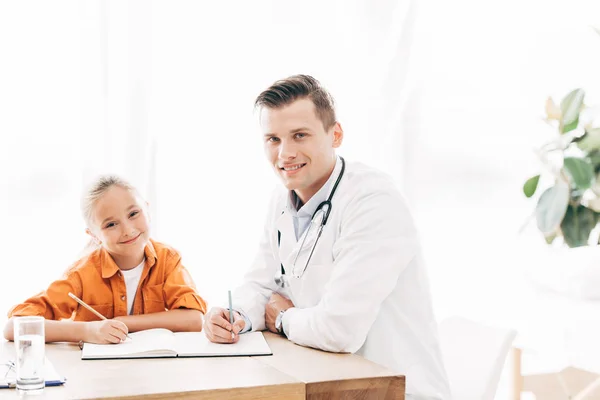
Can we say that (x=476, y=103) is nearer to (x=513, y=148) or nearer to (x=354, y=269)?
(x=513, y=148)

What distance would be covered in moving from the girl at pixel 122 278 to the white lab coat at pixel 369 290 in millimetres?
224

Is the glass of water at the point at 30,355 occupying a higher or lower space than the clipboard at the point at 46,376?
higher

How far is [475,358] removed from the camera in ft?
6.68

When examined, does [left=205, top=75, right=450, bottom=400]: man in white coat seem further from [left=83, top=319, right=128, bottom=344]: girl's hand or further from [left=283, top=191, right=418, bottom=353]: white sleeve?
[left=83, top=319, right=128, bottom=344]: girl's hand

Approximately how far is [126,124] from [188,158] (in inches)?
11.2

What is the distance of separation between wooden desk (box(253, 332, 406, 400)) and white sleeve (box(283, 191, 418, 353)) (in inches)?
3.2

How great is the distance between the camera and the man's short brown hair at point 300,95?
199 cm

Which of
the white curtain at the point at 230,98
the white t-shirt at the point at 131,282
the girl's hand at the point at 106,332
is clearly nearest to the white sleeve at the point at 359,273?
the girl's hand at the point at 106,332

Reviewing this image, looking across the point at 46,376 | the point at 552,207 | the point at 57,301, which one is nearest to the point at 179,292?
the point at 57,301

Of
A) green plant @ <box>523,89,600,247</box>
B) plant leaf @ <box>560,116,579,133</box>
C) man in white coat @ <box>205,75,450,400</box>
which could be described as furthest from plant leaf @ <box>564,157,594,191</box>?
man in white coat @ <box>205,75,450,400</box>

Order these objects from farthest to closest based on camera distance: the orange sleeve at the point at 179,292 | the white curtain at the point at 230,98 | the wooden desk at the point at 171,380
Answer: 1. the white curtain at the point at 230,98
2. the orange sleeve at the point at 179,292
3. the wooden desk at the point at 171,380

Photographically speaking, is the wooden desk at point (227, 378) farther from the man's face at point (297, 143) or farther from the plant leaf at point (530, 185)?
the plant leaf at point (530, 185)

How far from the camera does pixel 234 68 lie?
3051mm

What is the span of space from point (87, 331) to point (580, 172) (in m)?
2.09
